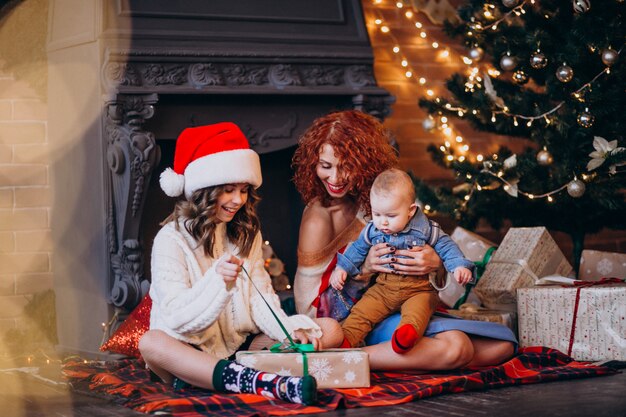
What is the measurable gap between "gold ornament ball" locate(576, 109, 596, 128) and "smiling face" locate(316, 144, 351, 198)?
1031 mm

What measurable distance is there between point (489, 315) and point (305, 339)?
86cm

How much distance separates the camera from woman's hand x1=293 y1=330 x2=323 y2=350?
2750 millimetres

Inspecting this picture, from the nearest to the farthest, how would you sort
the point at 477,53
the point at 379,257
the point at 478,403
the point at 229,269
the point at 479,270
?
the point at 478,403 < the point at 229,269 < the point at 379,257 < the point at 479,270 < the point at 477,53

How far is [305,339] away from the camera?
2777 mm

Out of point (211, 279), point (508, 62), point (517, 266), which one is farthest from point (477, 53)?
point (211, 279)

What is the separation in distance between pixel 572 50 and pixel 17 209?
234 cm

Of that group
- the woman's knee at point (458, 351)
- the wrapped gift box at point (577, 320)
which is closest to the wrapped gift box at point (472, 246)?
the wrapped gift box at point (577, 320)

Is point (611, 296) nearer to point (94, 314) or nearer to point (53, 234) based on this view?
point (94, 314)

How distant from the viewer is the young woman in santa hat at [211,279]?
267 centimetres

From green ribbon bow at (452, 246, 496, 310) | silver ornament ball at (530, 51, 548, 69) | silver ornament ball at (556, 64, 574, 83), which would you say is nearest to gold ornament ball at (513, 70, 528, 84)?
silver ornament ball at (530, 51, 548, 69)

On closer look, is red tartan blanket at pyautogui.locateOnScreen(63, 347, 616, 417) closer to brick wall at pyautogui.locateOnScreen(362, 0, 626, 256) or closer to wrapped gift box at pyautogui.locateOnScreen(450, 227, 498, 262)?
wrapped gift box at pyautogui.locateOnScreen(450, 227, 498, 262)

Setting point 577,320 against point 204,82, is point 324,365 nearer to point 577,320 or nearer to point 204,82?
A: point 577,320

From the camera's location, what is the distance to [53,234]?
4.04m

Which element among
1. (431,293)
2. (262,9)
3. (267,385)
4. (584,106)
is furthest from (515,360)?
(262,9)
